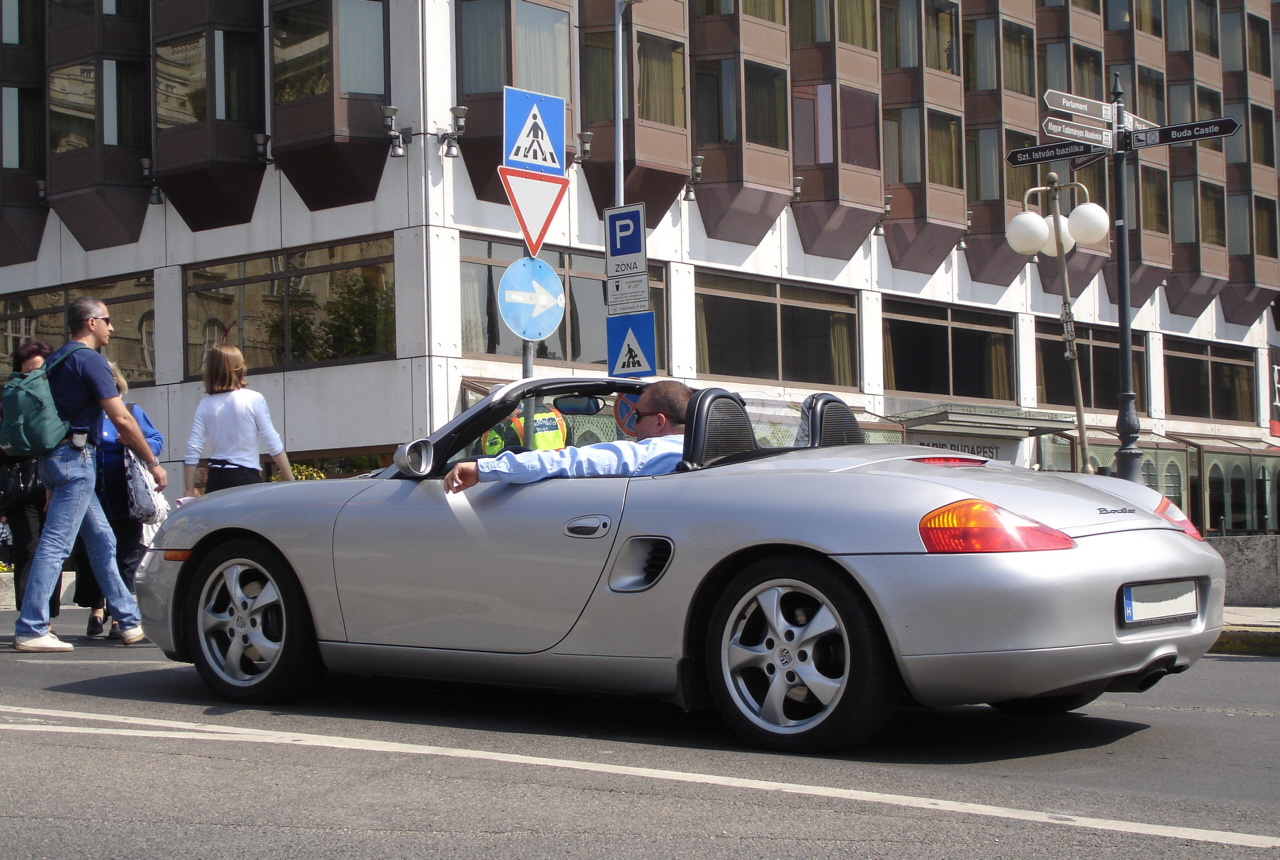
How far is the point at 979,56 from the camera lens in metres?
31.6

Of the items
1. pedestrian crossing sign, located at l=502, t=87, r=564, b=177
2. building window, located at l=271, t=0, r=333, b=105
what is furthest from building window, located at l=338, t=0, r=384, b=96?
pedestrian crossing sign, located at l=502, t=87, r=564, b=177

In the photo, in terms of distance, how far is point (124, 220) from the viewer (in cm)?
2508

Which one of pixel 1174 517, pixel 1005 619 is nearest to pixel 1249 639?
pixel 1174 517

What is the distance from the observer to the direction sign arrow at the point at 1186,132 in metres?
12.8

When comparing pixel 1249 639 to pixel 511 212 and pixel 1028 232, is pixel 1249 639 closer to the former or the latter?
pixel 1028 232

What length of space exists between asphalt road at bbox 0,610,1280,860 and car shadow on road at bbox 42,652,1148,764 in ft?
0.07

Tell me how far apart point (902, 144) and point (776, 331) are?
5.14 m

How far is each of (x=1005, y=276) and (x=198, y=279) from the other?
16.5 meters

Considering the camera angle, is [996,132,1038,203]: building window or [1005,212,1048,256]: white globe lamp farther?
[996,132,1038,203]: building window

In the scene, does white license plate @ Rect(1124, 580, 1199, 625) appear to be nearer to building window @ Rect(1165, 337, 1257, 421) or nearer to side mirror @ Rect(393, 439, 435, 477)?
side mirror @ Rect(393, 439, 435, 477)

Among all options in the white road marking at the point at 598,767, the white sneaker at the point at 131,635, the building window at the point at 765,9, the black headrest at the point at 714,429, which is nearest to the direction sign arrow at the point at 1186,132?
the black headrest at the point at 714,429

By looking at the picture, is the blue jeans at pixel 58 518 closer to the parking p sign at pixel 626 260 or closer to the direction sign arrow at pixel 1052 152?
the parking p sign at pixel 626 260

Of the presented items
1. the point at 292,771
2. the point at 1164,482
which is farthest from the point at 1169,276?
the point at 292,771

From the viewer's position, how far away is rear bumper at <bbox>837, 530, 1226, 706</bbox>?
171 inches
